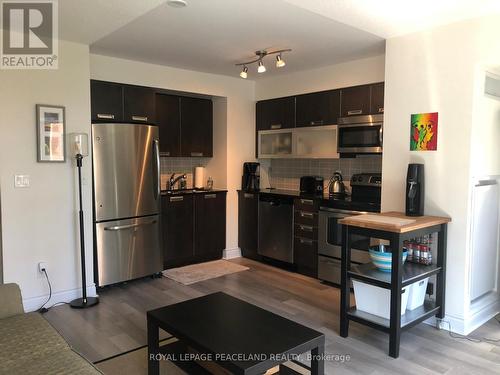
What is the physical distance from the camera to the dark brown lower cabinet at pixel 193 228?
4820 millimetres

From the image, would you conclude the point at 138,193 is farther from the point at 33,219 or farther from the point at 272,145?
the point at 272,145

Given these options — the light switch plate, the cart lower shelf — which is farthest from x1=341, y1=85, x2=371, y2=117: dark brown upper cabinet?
the light switch plate

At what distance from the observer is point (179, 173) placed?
551 centimetres

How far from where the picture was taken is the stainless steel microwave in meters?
4.10

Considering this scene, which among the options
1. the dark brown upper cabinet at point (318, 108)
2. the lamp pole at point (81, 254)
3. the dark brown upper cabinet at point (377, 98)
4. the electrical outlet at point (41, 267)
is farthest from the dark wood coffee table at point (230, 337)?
the dark brown upper cabinet at point (318, 108)

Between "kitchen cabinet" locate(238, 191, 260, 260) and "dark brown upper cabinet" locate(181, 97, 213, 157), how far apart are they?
2.65 feet

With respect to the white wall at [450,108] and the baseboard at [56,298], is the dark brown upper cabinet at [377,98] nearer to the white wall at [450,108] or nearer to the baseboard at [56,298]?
the white wall at [450,108]

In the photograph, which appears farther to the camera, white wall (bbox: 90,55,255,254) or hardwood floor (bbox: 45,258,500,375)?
white wall (bbox: 90,55,255,254)

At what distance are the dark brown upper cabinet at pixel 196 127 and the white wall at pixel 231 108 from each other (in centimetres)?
12

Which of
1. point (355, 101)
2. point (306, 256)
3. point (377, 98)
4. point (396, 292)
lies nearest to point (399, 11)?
point (377, 98)

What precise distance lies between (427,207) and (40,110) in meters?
3.42

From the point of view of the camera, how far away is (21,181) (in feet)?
11.4

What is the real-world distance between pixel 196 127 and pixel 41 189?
7.42 feet

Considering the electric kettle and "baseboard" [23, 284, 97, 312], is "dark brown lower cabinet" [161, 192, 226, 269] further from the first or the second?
the electric kettle
